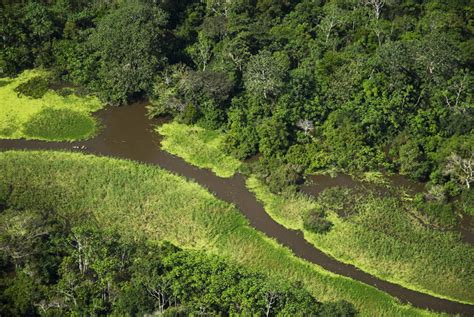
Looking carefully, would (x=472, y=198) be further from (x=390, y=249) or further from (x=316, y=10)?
(x=316, y=10)

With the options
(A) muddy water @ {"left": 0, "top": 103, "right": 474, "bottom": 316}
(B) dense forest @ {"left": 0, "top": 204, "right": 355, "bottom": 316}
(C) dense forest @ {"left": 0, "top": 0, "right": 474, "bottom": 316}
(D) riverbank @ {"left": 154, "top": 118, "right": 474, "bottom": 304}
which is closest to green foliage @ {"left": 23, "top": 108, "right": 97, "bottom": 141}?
(C) dense forest @ {"left": 0, "top": 0, "right": 474, "bottom": 316}

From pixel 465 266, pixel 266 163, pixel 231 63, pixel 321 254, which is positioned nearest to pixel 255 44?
pixel 231 63

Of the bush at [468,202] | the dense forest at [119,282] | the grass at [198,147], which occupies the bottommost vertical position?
the dense forest at [119,282]

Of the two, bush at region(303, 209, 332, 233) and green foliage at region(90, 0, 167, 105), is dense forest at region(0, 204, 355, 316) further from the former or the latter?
green foliage at region(90, 0, 167, 105)

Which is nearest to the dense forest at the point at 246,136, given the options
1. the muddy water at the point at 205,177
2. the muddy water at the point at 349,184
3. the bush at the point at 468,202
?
the bush at the point at 468,202

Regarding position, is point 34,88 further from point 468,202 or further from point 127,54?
point 468,202

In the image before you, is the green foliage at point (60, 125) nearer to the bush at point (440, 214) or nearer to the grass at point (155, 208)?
the grass at point (155, 208)

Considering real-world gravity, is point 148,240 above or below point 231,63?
below
